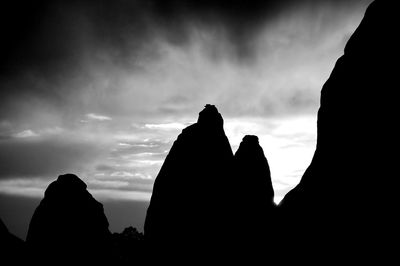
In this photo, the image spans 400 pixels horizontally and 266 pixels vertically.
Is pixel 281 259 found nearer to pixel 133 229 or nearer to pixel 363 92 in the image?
pixel 363 92

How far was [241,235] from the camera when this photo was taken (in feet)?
88.3

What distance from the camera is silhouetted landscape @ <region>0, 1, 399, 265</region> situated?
9648 mm

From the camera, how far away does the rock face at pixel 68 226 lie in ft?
89.4

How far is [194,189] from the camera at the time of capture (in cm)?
2617

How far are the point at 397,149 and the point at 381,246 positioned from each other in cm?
281

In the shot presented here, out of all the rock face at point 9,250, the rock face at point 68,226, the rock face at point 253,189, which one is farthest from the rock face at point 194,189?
the rock face at point 9,250

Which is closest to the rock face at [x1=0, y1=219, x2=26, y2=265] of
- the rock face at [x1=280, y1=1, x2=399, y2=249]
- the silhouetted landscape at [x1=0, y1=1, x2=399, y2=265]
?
the silhouetted landscape at [x1=0, y1=1, x2=399, y2=265]

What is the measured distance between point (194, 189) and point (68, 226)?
12.2 meters

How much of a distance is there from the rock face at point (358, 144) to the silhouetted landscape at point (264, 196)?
1.3 inches

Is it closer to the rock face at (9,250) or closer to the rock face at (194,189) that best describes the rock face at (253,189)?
the rock face at (194,189)

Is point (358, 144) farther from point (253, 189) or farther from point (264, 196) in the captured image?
point (264, 196)

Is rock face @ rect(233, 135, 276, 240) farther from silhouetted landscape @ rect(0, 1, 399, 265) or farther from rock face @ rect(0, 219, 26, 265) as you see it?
rock face @ rect(0, 219, 26, 265)

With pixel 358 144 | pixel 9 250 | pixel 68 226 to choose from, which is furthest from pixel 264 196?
pixel 9 250

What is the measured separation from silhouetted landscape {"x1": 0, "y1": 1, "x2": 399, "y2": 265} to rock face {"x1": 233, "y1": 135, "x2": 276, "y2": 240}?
123 millimetres
